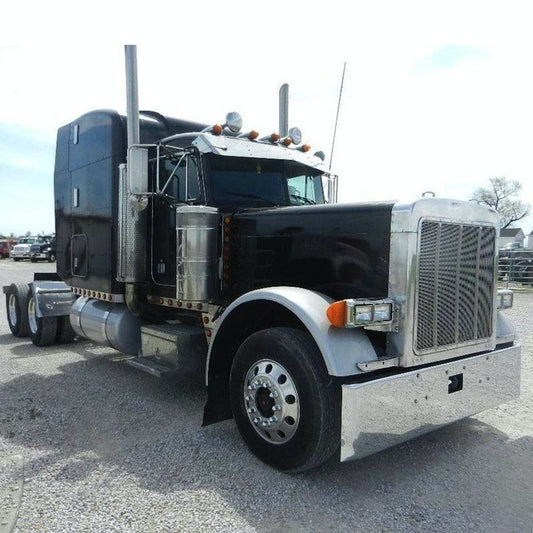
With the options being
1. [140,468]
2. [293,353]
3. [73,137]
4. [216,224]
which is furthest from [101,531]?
[73,137]

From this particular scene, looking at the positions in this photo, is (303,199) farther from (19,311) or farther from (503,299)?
(19,311)

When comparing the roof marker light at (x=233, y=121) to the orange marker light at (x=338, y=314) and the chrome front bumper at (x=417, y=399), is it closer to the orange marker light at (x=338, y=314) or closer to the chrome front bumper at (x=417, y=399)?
the orange marker light at (x=338, y=314)

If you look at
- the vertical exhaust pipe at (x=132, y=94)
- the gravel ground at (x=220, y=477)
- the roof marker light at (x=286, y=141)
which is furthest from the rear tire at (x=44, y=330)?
the roof marker light at (x=286, y=141)

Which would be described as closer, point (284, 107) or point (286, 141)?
point (286, 141)

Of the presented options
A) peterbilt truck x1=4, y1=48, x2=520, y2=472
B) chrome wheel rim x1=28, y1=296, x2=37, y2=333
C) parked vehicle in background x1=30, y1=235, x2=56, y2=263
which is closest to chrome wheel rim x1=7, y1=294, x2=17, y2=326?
chrome wheel rim x1=28, y1=296, x2=37, y2=333

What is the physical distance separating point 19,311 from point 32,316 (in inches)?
16.7

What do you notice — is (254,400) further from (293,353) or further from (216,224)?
(216,224)

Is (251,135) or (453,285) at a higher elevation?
(251,135)

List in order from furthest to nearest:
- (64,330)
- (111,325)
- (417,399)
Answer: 1. (64,330)
2. (111,325)
3. (417,399)

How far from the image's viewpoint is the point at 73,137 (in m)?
6.43

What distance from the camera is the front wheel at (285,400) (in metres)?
3.29

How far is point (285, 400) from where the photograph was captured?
3475mm

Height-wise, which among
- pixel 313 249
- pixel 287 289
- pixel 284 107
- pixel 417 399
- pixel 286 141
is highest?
pixel 284 107

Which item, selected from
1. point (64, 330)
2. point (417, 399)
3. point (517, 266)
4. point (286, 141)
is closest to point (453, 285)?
point (417, 399)
